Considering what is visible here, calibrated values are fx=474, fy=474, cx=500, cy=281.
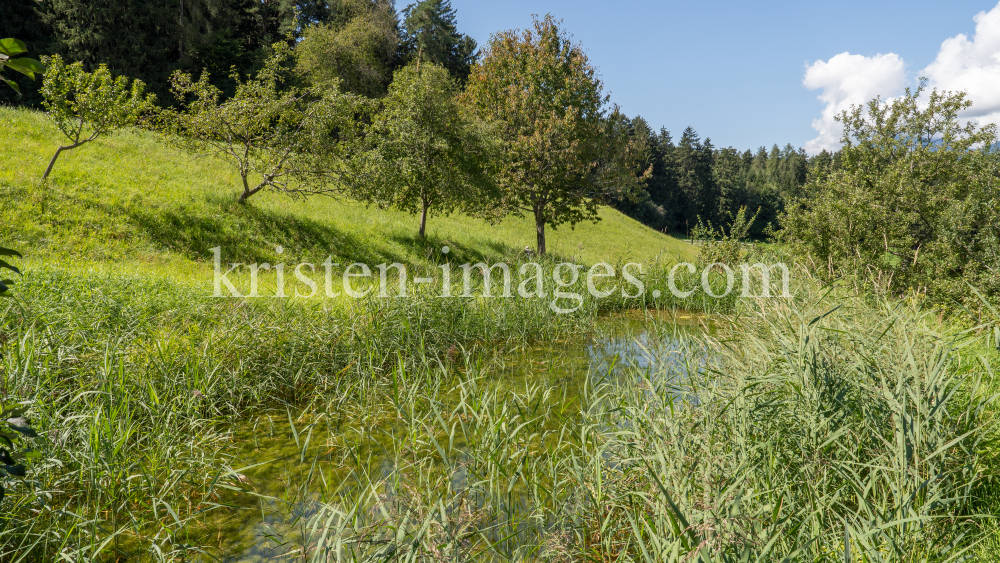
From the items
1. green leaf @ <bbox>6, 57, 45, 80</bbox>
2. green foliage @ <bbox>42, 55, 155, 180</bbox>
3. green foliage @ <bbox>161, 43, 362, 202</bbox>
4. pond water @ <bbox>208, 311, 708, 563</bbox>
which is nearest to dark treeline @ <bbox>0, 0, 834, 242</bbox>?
green foliage @ <bbox>161, 43, 362, 202</bbox>

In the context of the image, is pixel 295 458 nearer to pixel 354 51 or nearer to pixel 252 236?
pixel 252 236

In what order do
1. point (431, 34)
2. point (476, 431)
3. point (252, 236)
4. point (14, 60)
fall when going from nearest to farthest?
point (14, 60) < point (476, 431) < point (252, 236) < point (431, 34)

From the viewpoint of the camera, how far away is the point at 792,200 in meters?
12.6

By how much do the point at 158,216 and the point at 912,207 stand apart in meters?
17.2

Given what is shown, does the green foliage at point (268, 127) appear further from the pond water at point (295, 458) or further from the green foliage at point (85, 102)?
the pond water at point (295, 458)

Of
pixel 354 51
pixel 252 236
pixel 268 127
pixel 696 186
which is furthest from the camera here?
pixel 696 186

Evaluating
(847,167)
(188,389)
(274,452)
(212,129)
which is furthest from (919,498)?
(212,129)

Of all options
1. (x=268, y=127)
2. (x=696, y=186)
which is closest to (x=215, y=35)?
(x=268, y=127)

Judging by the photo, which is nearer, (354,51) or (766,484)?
(766,484)

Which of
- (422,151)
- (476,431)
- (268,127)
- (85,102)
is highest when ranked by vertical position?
(268,127)

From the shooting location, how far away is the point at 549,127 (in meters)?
14.6

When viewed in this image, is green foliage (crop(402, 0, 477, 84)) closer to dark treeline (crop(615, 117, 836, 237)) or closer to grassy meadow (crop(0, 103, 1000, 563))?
dark treeline (crop(615, 117, 836, 237))

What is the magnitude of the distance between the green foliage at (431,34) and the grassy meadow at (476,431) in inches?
1373

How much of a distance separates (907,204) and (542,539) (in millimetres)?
11331
